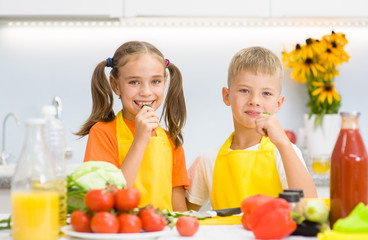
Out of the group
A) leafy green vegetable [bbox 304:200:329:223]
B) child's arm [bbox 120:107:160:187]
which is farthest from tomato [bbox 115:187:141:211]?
child's arm [bbox 120:107:160:187]

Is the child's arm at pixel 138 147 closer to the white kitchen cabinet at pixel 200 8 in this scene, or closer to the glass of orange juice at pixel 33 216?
the glass of orange juice at pixel 33 216

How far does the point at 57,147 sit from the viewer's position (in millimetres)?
1174

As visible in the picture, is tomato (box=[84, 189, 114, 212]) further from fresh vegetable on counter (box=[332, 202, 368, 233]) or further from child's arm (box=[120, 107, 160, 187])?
child's arm (box=[120, 107, 160, 187])

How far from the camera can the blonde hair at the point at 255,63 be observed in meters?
1.78

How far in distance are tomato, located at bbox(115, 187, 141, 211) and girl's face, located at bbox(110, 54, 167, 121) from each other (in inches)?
29.0

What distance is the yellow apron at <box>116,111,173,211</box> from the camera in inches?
67.9

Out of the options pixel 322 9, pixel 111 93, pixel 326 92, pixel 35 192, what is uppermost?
pixel 322 9

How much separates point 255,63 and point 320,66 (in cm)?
120

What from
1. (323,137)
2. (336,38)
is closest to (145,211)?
(323,137)

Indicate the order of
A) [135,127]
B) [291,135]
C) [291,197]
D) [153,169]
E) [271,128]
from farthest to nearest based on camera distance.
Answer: [291,135]
[153,169]
[135,127]
[271,128]
[291,197]

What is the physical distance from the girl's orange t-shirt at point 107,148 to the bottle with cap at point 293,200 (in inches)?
30.1

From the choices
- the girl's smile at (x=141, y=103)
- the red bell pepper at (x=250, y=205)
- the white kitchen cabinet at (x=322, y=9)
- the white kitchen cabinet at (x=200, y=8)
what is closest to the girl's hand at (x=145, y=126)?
the girl's smile at (x=141, y=103)

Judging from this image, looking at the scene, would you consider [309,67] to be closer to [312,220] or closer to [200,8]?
[200,8]

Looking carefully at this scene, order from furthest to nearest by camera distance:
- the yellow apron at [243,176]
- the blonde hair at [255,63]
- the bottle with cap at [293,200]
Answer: the blonde hair at [255,63]
the yellow apron at [243,176]
the bottle with cap at [293,200]
